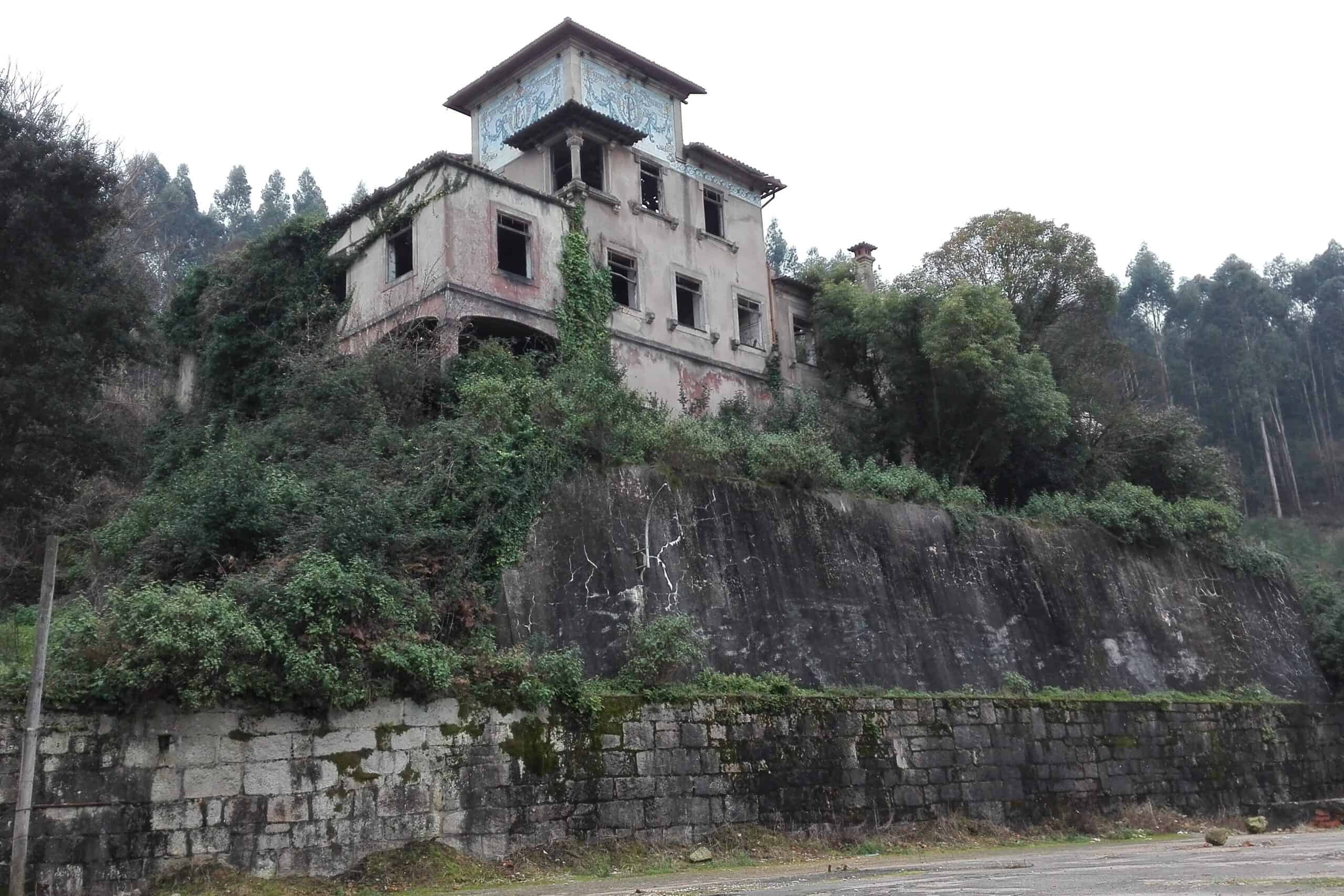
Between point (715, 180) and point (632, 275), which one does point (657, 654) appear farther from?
point (715, 180)

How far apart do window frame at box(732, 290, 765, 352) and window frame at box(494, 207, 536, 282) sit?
6.05m

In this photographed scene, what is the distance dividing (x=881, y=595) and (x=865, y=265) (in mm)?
13575

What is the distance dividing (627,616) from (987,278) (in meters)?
16.1

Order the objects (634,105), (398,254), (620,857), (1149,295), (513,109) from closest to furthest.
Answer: (620,857)
(398,254)
(513,109)
(634,105)
(1149,295)

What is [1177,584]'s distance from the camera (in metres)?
24.7

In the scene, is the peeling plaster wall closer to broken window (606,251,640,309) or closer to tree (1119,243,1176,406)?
broken window (606,251,640,309)

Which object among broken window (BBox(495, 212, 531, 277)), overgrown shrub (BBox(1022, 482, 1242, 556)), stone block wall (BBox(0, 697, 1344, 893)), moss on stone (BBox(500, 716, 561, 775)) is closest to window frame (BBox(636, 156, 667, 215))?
broken window (BBox(495, 212, 531, 277))

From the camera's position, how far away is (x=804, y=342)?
1120 inches

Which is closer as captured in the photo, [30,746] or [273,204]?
[30,746]

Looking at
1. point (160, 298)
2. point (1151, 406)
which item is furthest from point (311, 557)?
point (1151, 406)

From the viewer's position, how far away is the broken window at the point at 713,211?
26.9 m

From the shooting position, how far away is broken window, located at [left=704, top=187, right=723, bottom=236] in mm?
26906

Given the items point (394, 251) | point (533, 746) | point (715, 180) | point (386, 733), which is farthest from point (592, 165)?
point (386, 733)

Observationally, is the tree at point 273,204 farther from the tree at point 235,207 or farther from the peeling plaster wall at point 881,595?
the peeling plaster wall at point 881,595
